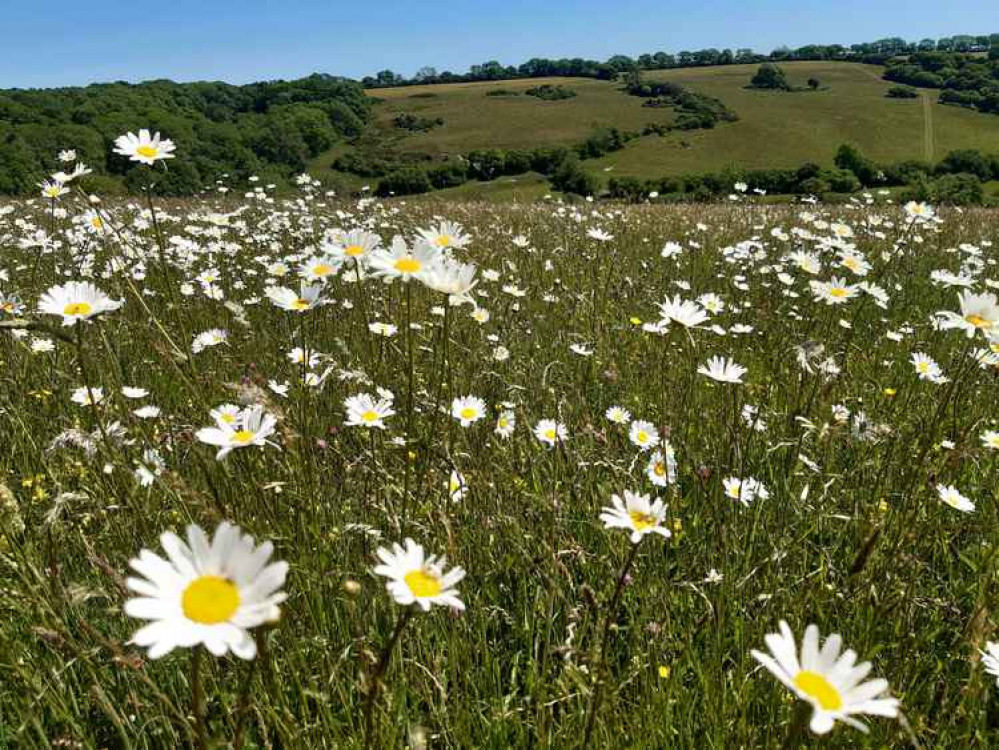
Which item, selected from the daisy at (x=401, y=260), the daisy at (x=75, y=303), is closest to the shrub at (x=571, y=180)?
the daisy at (x=401, y=260)

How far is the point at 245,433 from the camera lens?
1.74 meters

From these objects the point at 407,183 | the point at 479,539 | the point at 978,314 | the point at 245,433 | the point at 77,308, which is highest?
the point at 407,183

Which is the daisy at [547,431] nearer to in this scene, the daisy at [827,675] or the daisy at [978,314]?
the daisy at [978,314]

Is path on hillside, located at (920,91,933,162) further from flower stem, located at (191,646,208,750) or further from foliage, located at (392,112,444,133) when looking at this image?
flower stem, located at (191,646,208,750)

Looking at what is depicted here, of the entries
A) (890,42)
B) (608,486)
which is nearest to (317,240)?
(608,486)

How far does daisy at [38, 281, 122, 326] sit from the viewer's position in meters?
1.92

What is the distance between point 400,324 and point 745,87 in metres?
87.0

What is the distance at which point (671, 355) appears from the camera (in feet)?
14.6

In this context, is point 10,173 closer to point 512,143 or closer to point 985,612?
point 985,612

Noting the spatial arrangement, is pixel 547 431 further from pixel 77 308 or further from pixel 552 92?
pixel 552 92

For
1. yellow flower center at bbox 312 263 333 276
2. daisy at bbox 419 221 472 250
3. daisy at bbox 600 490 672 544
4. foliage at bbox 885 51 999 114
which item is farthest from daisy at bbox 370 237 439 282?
foliage at bbox 885 51 999 114

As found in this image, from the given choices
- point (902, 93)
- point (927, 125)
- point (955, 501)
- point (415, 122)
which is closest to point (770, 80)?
point (902, 93)

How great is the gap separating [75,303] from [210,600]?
5.00 feet

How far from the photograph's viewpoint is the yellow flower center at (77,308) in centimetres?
192
